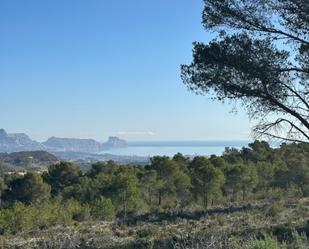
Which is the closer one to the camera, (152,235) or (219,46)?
(219,46)

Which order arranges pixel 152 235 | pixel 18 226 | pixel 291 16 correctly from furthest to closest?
pixel 18 226 < pixel 152 235 < pixel 291 16

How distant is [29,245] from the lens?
37.2ft

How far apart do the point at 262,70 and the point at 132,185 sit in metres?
19.2

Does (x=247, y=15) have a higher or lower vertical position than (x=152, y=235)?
higher

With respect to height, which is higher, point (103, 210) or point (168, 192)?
point (168, 192)

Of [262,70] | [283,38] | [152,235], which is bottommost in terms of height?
[152,235]

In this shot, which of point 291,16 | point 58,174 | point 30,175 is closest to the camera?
point 291,16

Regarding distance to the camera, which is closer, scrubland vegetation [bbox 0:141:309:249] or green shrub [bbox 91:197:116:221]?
scrubland vegetation [bbox 0:141:309:249]

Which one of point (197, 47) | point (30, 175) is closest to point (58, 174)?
point (30, 175)

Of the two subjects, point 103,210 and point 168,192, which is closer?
point 103,210

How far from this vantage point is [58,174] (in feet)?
128

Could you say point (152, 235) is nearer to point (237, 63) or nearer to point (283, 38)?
point (237, 63)

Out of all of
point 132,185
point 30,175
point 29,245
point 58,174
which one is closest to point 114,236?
point 29,245

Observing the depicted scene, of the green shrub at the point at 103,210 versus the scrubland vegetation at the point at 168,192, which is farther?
the green shrub at the point at 103,210
